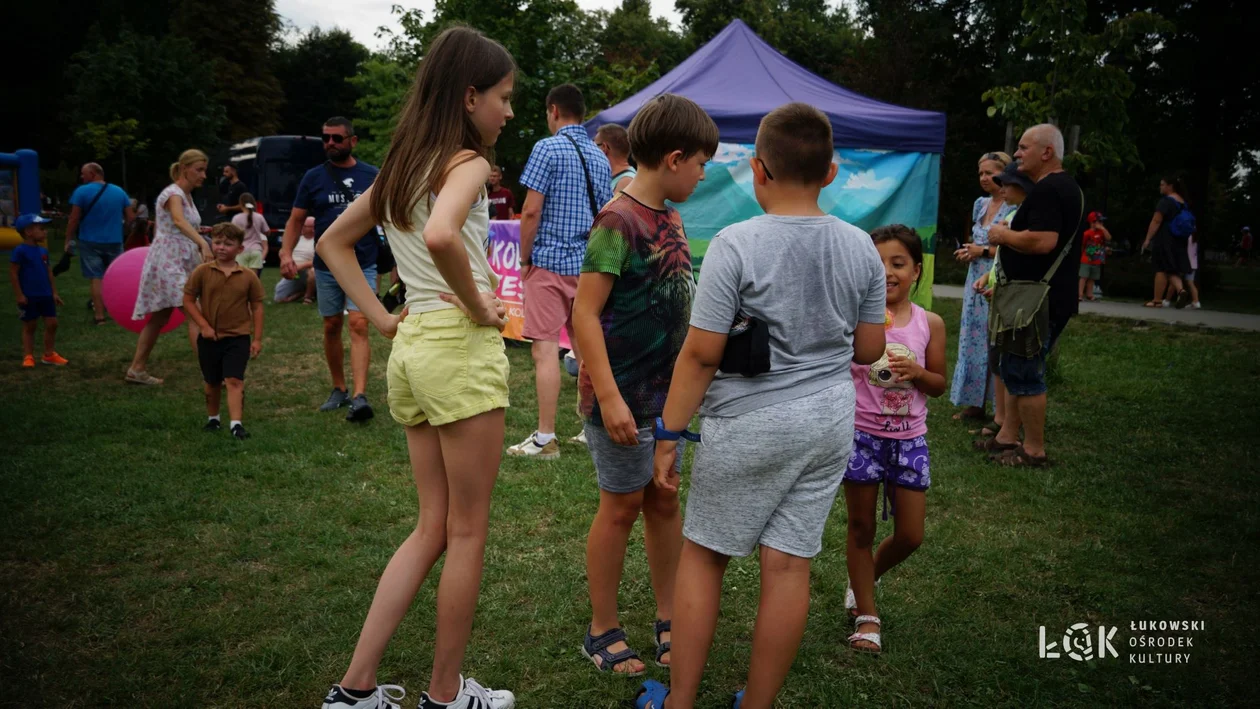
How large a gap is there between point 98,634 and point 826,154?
3070 mm

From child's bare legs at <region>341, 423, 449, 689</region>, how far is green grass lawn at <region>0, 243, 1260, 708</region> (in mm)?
420

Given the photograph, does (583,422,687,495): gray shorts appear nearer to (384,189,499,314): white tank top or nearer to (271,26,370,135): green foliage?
(384,189,499,314): white tank top

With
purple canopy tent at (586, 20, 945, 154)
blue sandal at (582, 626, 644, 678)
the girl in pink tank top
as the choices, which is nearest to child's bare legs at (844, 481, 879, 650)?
the girl in pink tank top

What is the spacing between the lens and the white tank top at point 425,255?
7.91ft

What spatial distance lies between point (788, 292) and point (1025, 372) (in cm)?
379

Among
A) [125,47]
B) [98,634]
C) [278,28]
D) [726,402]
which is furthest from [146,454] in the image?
[278,28]

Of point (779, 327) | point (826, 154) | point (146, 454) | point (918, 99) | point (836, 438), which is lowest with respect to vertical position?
Result: point (146, 454)

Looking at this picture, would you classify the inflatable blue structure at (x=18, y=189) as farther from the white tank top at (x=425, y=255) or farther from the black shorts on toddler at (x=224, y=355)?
the white tank top at (x=425, y=255)

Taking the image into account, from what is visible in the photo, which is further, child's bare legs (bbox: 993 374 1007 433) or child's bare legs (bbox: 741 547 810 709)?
child's bare legs (bbox: 993 374 1007 433)

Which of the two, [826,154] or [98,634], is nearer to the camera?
[826,154]

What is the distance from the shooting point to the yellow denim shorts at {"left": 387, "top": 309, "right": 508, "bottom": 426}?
2377mm

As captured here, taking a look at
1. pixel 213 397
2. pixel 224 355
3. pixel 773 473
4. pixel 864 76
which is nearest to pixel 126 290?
pixel 213 397

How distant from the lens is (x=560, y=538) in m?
4.20

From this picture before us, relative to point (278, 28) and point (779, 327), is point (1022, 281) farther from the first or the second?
point (278, 28)
